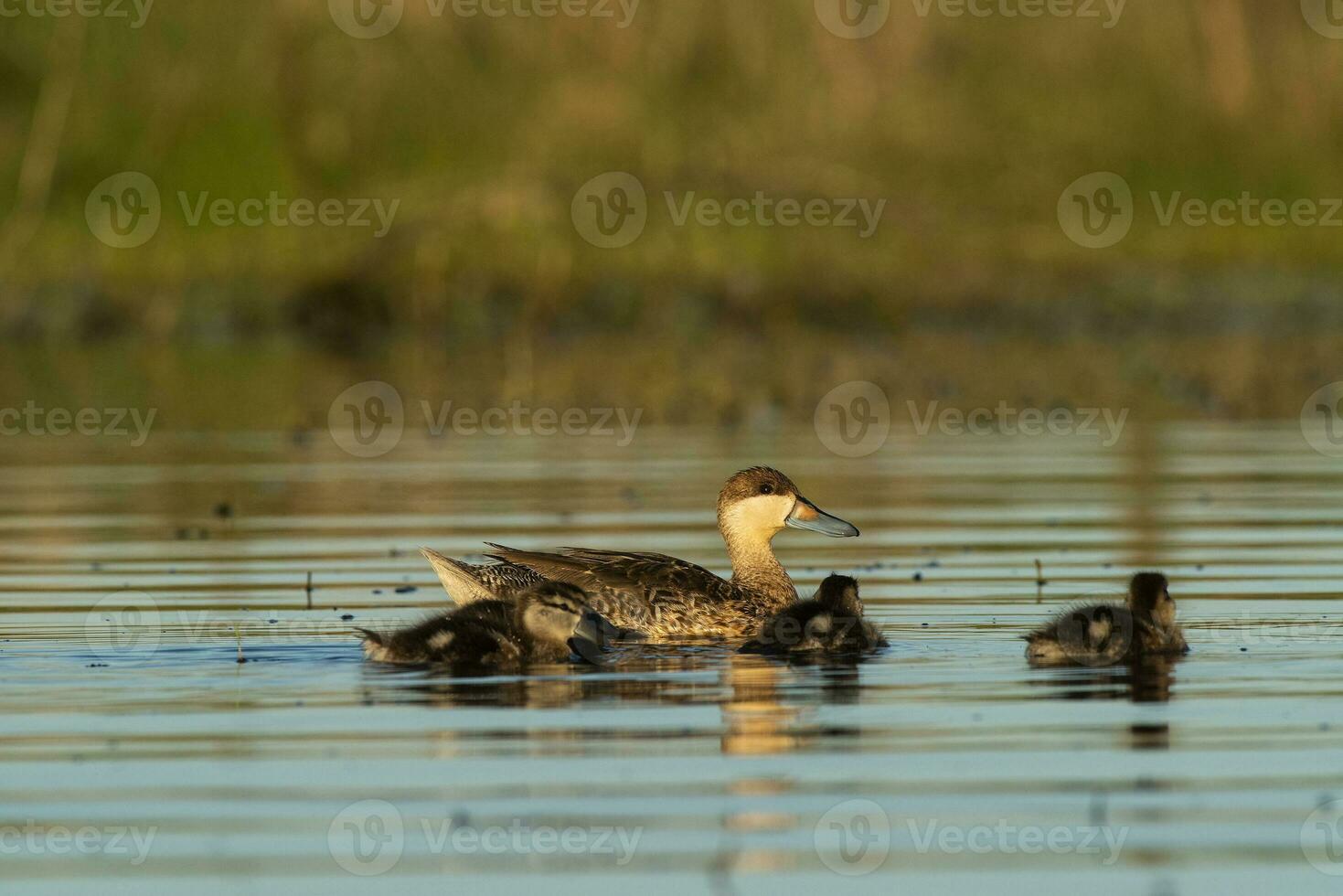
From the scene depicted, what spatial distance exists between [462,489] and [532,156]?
2572 cm

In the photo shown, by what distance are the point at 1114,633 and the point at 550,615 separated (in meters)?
2.25

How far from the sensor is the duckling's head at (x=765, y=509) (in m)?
12.5

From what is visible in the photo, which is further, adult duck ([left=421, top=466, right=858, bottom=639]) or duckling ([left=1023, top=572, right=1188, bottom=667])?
adult duck ([left=421, top=466, right=858, bottom=639])

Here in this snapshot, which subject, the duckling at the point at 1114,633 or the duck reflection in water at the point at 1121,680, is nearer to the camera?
the duck reflection in water at the point at 1121,680

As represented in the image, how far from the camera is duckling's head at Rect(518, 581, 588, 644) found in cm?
1064

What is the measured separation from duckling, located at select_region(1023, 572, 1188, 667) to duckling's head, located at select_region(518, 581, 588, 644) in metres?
1.84

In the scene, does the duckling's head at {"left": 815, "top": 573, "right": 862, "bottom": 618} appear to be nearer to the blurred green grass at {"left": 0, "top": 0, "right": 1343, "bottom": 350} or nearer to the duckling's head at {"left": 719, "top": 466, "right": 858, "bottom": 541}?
the duckling's head at {"left": 719, "top": 466, "right": 858, "bottom": 541}

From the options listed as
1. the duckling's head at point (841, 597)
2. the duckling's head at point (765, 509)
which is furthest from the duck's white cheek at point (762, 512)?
the duckling's head at point (841, 597)

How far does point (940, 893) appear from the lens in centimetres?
656

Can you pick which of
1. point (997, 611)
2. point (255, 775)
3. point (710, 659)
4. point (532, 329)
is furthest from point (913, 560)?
point (532, 329)

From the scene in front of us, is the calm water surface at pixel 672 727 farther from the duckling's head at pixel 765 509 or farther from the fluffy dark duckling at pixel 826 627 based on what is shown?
Result: the duckling's head at pixel 765 509

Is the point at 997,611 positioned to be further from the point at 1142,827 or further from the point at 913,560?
the point at 1142,827

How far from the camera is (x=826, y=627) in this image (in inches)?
423

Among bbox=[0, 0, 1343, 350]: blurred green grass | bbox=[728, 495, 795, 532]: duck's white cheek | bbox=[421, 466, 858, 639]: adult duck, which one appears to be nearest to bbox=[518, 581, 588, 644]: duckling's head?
bbox=[421, 466, 858, 639]: adult duck
